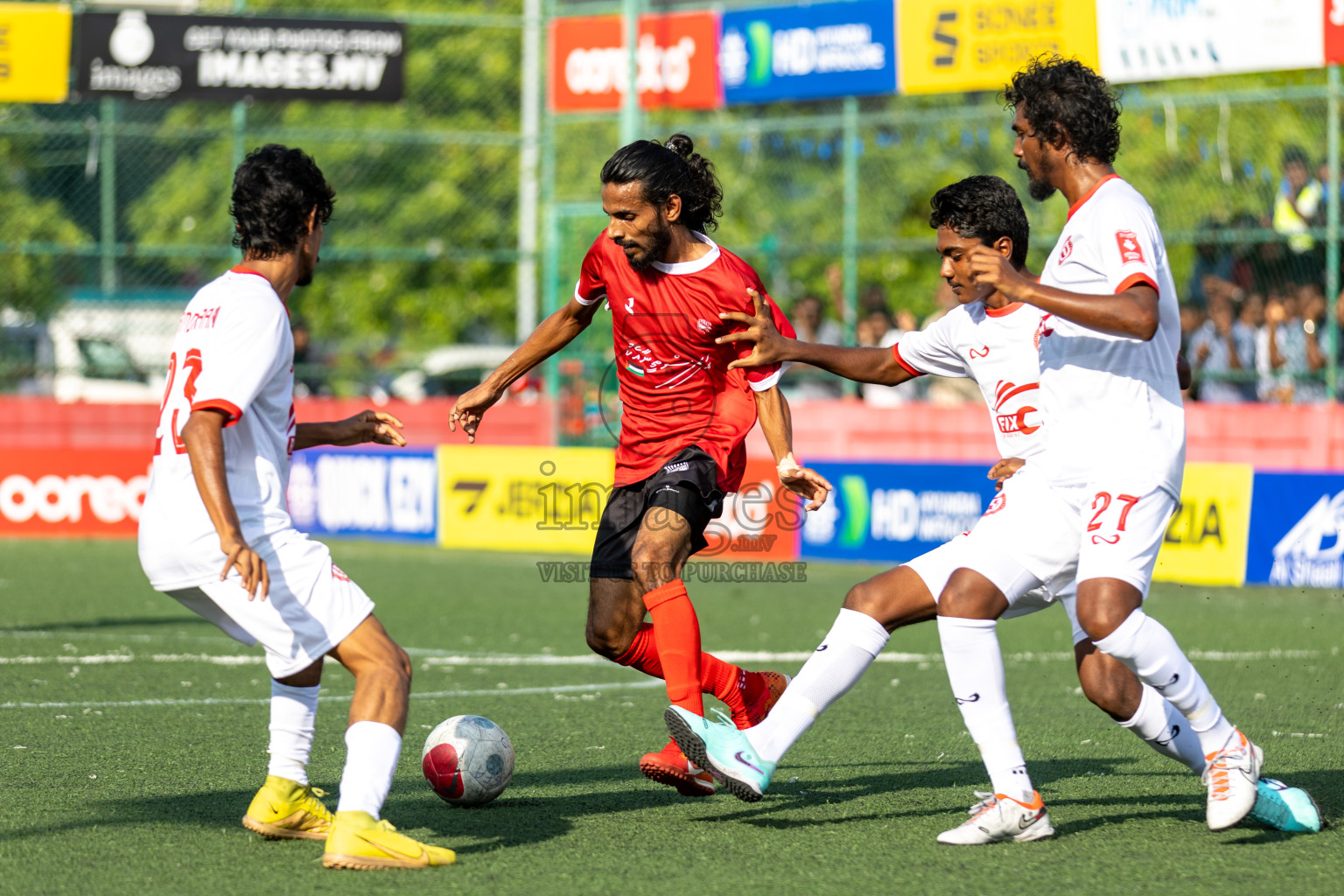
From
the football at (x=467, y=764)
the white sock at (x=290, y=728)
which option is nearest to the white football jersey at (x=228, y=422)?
the white sock at (x=290, y=728)

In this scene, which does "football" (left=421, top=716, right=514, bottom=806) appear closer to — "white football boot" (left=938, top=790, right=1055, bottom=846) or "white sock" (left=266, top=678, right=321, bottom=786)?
Result: "white sock" (left=266, top=678, right=321, bottom=786)

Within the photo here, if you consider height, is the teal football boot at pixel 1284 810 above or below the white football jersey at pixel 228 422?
below

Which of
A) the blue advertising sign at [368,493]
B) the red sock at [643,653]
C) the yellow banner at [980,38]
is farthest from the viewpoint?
the blue advertising sign at [368,493]

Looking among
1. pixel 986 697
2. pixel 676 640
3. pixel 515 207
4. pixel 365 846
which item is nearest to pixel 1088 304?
pixel 986 697

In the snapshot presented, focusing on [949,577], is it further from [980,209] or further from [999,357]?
[980,209]

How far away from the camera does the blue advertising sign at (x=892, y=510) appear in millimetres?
13883

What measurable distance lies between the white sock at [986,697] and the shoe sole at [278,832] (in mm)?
1928

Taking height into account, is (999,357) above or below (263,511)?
above

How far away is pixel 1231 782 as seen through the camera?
5.11 m

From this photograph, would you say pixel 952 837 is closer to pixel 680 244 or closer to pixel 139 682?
Result: pixel 680 244

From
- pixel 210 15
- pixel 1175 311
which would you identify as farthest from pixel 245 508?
pixel 210 15

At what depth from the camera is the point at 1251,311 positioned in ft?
49.3

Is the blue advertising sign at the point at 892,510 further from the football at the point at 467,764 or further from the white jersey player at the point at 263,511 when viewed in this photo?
the white jersey player at the point at 263,511

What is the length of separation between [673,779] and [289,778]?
125cm
